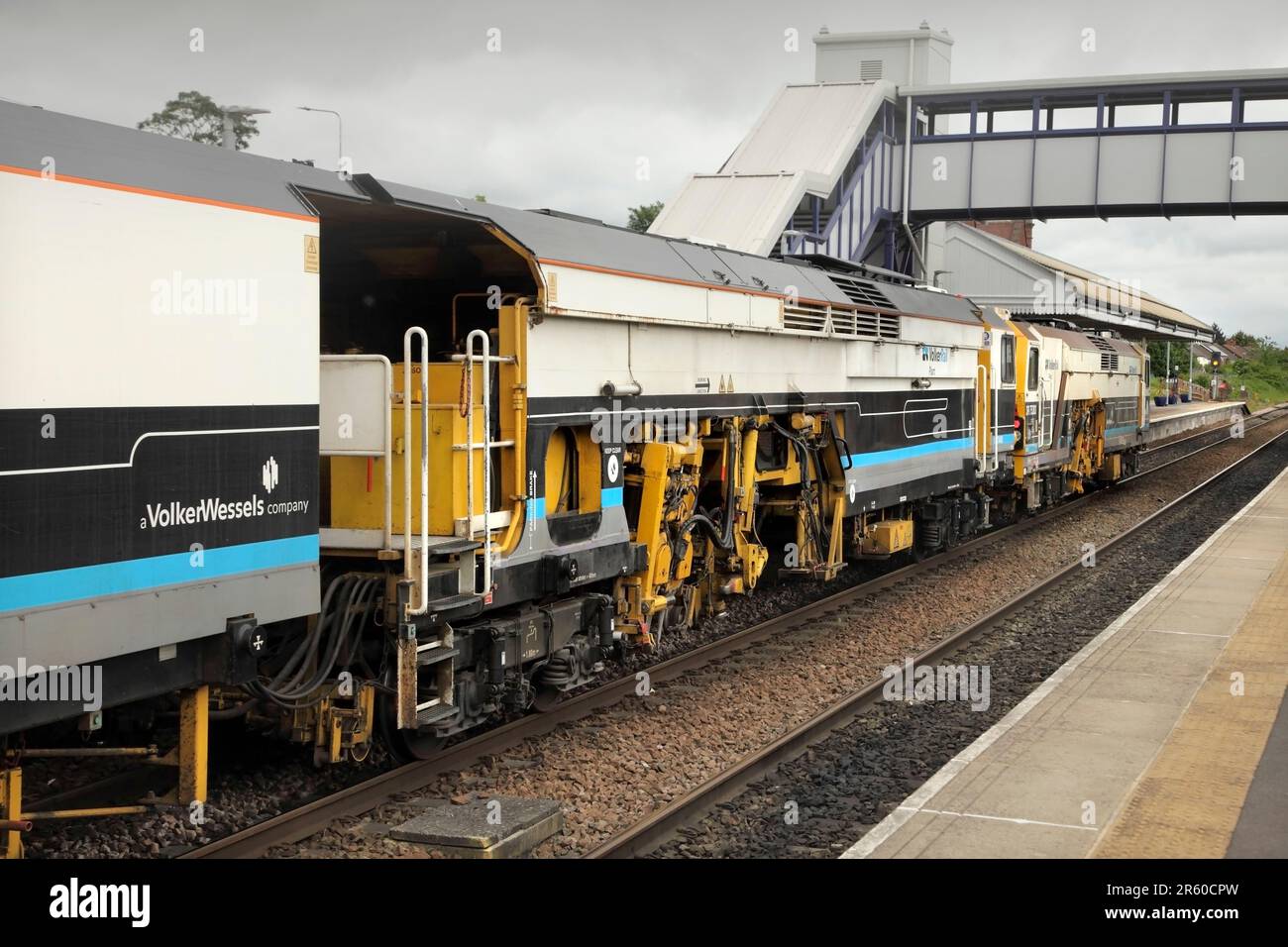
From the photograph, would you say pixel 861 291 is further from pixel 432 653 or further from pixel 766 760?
pixel 432 653

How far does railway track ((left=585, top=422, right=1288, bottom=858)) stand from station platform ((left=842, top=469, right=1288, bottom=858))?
128 cm

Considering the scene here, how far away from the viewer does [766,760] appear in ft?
29.0

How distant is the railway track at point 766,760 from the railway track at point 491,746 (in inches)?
1.3

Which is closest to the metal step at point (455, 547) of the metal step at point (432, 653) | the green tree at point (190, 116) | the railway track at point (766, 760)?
the metal step at point (432, 653)

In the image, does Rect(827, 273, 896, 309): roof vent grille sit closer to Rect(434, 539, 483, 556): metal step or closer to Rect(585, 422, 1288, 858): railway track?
Rect(585, 422, 1288, 858): railway track

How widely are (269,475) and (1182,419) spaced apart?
5049cm

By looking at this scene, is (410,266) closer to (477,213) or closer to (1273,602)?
(477,213)

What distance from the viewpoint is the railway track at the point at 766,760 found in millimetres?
7223

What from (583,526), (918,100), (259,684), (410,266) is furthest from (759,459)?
(918,100)

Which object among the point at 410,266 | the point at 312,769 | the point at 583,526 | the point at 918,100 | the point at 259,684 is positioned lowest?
the point at 312,769

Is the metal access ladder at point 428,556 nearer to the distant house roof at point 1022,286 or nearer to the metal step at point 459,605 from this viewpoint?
the metal step at point 459,605

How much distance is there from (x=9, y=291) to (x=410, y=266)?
4.43 meters

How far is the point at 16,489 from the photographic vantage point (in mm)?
5227

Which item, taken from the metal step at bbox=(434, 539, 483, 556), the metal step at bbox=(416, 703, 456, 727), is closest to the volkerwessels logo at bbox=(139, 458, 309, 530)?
the metal step at bbox=(434, 539, 483, 556)
